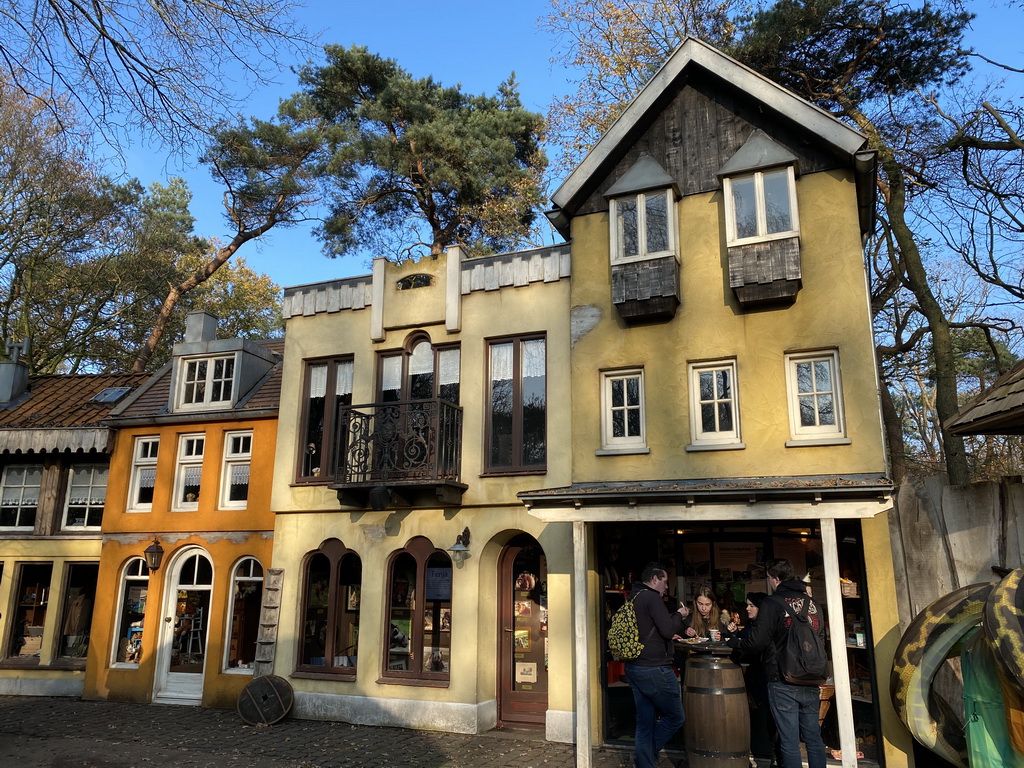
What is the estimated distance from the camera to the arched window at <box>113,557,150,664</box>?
14844 millimetres

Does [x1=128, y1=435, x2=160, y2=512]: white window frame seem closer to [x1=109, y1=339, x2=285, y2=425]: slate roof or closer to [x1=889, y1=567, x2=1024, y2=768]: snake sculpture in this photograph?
[x1=109, y1=339, x2=285, y2=425]: slate roof

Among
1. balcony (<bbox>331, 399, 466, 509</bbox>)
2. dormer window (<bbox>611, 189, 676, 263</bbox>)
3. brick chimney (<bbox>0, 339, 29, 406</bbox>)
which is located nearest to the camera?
dormer window (<bbox>611, 189, 676, 263</bbox>)

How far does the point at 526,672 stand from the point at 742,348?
6.12 m

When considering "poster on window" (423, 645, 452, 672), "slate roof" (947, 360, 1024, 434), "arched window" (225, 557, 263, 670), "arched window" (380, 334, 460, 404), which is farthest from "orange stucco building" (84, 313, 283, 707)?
"slate roof" (947, 360, 1024, 434)

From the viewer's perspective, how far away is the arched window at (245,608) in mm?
14047

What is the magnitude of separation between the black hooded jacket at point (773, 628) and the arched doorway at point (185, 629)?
10.7 meters

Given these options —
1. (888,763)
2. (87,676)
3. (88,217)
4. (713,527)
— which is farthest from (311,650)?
(88,217)

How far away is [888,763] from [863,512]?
10.3 ft

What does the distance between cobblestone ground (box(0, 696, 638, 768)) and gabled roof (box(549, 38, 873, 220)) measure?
8300mm

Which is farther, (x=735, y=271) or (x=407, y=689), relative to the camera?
(x=407, y=689)

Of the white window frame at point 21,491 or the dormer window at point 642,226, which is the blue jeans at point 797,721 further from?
the white window frame at point 21,491

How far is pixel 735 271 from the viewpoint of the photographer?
1071 centimetres

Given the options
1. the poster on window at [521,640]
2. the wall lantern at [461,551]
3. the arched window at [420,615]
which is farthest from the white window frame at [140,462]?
the poster on window at [521,640]

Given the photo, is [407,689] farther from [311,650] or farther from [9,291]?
[9,291]
